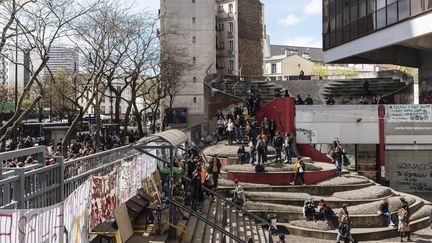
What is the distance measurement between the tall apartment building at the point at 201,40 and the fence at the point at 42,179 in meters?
54.0

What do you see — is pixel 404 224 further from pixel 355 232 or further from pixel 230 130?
pixel 230 130

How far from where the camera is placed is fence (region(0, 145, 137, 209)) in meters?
6.54

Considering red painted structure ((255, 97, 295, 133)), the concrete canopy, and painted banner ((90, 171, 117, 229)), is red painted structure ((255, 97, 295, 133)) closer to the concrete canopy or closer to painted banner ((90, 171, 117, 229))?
the concrete canopy

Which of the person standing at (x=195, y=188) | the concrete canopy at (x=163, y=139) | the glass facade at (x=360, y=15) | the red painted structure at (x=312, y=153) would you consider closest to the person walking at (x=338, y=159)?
the red painted structure at (x=312, y=153)

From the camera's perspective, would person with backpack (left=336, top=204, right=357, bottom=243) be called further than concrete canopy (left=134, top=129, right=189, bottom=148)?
Yes

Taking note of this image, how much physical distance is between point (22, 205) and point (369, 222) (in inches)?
627

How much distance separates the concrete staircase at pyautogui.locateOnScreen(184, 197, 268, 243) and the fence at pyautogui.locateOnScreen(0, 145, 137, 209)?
4.62 metres

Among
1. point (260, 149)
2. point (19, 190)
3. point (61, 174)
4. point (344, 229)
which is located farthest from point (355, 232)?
point (19, 190)

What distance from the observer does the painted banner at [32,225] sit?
5.71m

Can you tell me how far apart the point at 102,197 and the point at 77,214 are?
6.28ft

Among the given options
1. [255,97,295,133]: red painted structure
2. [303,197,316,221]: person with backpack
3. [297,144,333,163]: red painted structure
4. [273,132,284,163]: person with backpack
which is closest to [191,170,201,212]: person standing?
[303,197,316,221]: person with backpack

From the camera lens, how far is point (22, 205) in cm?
680

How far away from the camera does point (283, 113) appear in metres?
30.3

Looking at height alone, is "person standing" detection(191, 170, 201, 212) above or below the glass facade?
below
